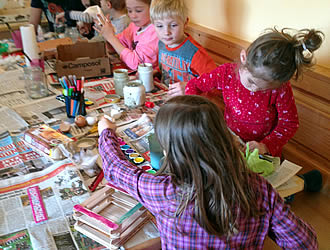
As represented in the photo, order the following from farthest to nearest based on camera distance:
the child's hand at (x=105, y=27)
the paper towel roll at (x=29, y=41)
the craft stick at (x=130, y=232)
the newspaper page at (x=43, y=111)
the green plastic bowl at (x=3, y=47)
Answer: the green plastic bowl at (x=3, y=47) → the child's hand at (x=105, y=27) → the paper towel roll at (x=29, y=41) → the newspaper page at (x=43, y=111) → the craft stick at (x=130, y=232)

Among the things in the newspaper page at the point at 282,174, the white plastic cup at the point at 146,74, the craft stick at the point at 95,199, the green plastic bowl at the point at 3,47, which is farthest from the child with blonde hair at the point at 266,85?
the green plastic bowl at the point at 3,47

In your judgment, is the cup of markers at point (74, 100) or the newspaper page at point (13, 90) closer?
the cup of markers at point (74, 100)

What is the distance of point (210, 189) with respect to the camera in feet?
2.24

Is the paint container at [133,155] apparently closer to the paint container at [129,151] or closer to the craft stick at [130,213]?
the paint container at [129,151]

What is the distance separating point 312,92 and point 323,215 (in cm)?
57

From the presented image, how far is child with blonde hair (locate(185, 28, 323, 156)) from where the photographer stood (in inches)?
41.6

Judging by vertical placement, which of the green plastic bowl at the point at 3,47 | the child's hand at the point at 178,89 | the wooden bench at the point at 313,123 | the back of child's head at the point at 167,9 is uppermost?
the back of child's head at the point at 167,9

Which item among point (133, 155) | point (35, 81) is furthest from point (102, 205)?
point (35, 81)

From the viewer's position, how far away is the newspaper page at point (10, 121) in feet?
4.23

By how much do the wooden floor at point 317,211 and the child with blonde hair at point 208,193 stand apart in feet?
2.22

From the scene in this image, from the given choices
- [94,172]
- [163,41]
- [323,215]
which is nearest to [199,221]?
[94,172]

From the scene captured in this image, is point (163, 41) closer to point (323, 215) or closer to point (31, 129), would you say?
point (31, 129)

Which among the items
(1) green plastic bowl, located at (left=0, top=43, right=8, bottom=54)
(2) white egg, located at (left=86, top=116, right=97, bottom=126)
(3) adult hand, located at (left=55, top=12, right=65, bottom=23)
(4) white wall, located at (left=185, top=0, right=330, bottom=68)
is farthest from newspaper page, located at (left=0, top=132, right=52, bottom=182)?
(3) adult hand, located at (left=55, top=12, right=65, bottom=23)

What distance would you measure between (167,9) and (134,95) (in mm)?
502
